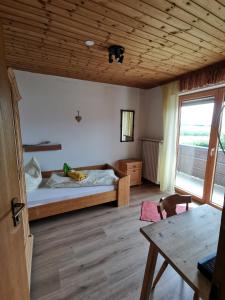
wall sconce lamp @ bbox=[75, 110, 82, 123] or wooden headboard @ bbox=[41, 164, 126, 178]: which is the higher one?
wall sconce lamp @ bbox=[75, 110, 82, 123]

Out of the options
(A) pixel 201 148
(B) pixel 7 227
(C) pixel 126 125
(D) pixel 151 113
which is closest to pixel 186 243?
(B) pixel 7 227

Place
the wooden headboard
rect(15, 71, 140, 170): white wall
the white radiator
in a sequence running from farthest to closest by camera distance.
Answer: the white radiator → the wooden headboard → rect(15, 71, 140, 170): white wall

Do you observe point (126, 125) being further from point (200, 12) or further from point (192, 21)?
point (200, 12)

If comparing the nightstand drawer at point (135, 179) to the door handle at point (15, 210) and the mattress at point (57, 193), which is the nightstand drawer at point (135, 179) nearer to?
the mattress at point (57, 193)

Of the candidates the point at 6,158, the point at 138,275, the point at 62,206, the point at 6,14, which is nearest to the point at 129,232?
the point at 138,275

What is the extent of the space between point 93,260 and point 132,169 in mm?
2227

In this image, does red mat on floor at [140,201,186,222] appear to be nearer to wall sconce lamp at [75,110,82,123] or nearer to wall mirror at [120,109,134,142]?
wall mirror at [120,109,134,142]

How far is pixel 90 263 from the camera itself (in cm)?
171

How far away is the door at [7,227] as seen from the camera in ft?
2.62

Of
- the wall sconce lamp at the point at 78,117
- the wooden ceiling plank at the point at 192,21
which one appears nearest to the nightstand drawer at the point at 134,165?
the wall sconce lamp at the point at 78,117

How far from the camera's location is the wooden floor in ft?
4.65

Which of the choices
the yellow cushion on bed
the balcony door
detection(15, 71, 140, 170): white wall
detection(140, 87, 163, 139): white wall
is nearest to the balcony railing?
the balcony door

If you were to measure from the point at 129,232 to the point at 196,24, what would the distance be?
248cm

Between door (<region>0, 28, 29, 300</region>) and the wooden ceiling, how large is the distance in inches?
30.2
